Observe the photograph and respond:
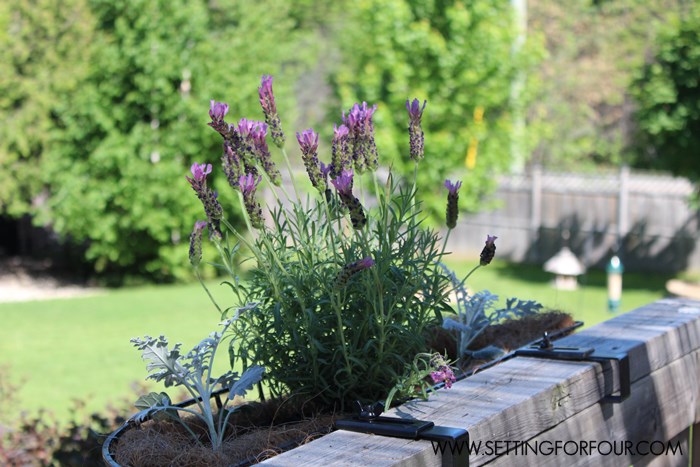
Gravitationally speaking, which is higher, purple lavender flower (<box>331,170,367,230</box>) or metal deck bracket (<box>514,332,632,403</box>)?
purple lavender flower (<box>331,170,367,230</box>)

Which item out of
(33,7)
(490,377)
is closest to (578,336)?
(490,377)

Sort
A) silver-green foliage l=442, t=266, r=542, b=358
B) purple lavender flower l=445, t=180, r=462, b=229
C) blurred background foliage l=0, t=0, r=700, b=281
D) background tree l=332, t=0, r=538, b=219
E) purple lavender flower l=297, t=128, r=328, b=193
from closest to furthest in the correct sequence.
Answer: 1. purple lavender flower l=297, t=128, r=328, b=193
2. purple lavender flower l=445, t=180, r=462, b=229
3. silver-green foliage l=442, t=266, r=542, b=358
4. background tree l=332, t=0, r=538, b=219
5. blurred background foliage l=0, t=0, r=700, b=281

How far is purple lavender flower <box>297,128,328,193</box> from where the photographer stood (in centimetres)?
205

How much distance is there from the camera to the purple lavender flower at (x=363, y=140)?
2109 millimetres

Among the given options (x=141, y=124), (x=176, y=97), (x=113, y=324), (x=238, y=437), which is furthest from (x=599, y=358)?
(x=141, y=124)

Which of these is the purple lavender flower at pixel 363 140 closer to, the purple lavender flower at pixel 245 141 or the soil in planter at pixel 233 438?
the purple lavender flower at pixel 245 141

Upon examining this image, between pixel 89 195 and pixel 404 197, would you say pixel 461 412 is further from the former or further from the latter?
pixel 89 195

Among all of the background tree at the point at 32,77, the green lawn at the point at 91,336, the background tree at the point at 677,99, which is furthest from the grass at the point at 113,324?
the background tree at the point at 32,77

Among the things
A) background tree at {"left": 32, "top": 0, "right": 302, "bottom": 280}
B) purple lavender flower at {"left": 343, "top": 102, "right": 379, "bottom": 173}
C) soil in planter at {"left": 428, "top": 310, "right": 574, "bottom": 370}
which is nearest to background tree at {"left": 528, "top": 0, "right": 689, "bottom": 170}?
background tree at {"left": 32, "top": 0, "right": 302, "bottom": 280}

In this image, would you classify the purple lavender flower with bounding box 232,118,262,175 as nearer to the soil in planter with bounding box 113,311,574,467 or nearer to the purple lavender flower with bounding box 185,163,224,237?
the purple lavender flower with bounding box 185,163,224,237

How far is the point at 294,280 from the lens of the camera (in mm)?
2102

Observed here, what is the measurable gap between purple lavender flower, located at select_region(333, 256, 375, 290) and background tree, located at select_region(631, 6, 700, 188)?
10.9 meters

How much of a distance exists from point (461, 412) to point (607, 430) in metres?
0.60

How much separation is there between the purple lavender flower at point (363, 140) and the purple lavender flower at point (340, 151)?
0.03 m
